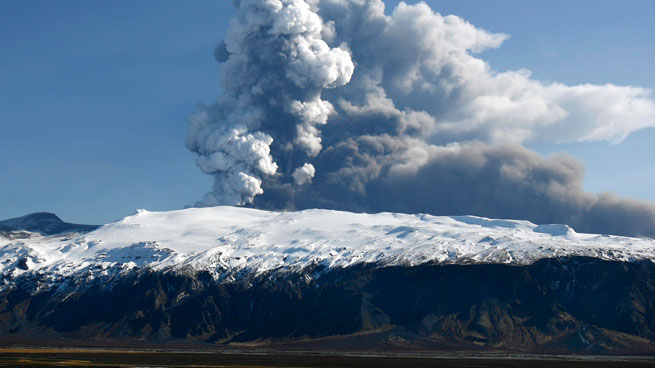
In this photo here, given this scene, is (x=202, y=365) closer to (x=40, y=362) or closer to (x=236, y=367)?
(x=236, y=367)

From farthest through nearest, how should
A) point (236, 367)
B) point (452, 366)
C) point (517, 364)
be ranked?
point (517, 364) < point (452, 366) < point (236, 367)

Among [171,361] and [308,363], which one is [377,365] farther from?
[171,361]

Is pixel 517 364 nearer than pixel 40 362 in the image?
No

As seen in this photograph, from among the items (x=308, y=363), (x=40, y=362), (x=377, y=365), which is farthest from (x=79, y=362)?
(x=377, y=365)

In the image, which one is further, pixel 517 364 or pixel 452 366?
pixel 517 364

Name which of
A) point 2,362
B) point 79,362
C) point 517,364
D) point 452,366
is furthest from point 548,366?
point 2,362

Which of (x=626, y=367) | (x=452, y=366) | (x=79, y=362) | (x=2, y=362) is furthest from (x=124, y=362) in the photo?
(x=626, y=367)

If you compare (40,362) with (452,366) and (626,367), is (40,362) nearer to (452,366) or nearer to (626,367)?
(452,366)

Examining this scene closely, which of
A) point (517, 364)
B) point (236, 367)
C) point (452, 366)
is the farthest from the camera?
point (517, 364)
